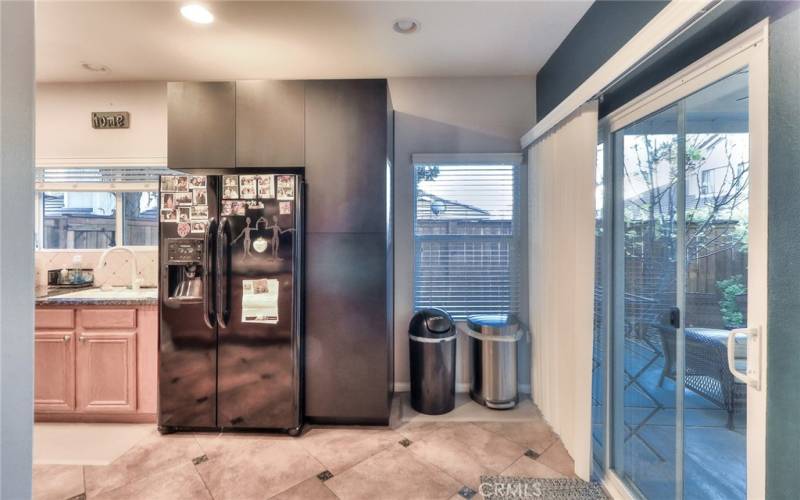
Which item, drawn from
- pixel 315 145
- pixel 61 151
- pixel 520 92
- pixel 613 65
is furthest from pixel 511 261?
pixel 61 151

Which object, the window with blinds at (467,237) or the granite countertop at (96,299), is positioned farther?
the window with blinds at (467,237)

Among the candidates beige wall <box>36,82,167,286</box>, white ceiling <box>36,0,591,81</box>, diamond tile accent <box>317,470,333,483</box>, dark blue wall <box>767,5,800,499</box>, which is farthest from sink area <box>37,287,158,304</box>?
dark blue wall <box>767,5,800,499</box>

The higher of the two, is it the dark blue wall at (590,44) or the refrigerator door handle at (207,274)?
the dark blue wall at (590,44)

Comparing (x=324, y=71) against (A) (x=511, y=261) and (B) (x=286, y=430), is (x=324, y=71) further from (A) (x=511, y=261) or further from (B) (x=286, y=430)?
(B) (x=286, y=430)

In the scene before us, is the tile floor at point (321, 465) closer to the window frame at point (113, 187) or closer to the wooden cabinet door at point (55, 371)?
the wooden cabinet door at point (55, 371)

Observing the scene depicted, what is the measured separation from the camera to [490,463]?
2107mm

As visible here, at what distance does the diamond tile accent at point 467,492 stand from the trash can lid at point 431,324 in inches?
40.7

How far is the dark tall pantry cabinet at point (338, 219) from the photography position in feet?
8.06

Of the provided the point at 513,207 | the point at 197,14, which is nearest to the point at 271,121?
the point at 197,14

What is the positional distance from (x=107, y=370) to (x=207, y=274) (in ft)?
3.88

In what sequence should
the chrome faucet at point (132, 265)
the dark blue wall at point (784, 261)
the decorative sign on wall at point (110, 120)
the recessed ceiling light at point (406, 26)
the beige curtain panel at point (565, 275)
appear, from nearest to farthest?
the dark blue wall at point (784, 261), the beige curtain panel at point (565, 275), the recessed ceiling light at point (406, 26), the chrome faucet at point (132, 265), the decorative sign on wall at point (110, 120)

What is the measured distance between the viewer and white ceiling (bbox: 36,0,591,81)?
2.11 metres

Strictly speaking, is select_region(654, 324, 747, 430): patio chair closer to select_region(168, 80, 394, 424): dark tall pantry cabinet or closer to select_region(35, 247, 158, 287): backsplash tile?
select_region(168, 80, 394, 424): dark tall pantry cabinet

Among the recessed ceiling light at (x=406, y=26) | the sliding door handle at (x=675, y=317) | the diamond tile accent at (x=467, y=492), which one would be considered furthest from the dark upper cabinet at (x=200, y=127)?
the sliding door handle at (x=675, y=317)
